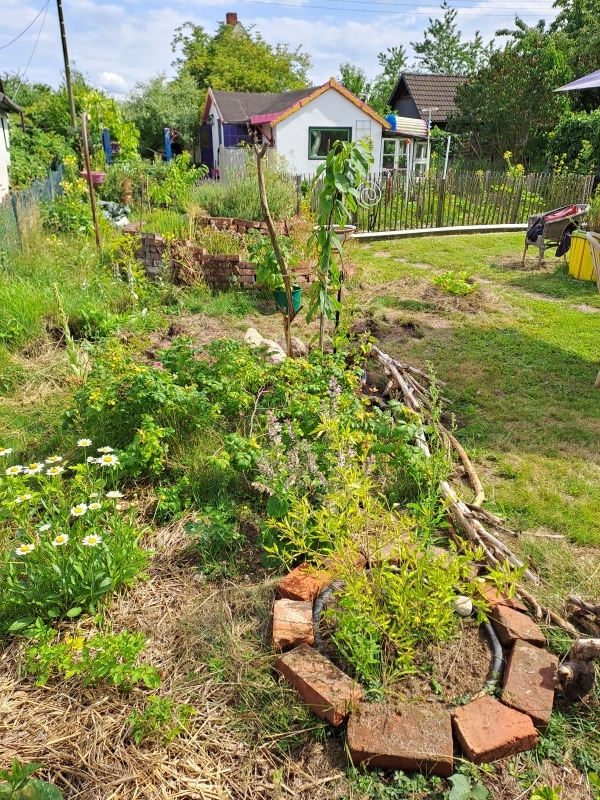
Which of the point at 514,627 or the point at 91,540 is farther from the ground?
the point at 91,540

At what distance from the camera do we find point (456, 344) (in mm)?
5391

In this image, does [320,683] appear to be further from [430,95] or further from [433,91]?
[433,91]

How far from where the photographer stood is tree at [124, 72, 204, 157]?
26.9 m

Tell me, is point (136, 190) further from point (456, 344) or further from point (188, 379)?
point (188, 379)

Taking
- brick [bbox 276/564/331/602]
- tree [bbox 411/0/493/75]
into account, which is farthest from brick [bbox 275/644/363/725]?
tree [bbox 411/0/493/75]

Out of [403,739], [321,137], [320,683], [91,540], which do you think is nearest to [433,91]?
[321,137]

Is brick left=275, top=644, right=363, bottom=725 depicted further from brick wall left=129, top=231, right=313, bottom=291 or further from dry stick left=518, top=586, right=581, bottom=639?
brick wall left=129, top=231, right=313, bottom=291

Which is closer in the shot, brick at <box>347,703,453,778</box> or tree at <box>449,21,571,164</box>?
brick at <box>347,703,453,778</box>

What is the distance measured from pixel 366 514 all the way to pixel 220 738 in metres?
0.94

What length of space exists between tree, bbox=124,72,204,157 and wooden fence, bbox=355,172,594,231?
18.0 m

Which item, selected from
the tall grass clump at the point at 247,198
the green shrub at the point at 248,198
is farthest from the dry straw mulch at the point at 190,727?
the green shrub at the point at 248,198

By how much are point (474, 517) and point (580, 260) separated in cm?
617

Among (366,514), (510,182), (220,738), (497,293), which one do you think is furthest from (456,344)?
(510,182)

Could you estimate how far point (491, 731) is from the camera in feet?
5.86
